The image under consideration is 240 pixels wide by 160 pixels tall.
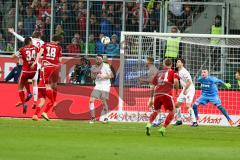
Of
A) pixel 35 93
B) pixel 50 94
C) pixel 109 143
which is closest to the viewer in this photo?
pixel 109 143

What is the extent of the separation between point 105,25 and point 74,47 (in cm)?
142

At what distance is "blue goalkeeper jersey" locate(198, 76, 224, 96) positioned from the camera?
999 inches

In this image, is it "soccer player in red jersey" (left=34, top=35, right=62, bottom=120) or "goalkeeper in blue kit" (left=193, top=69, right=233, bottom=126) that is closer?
"soccer player in red jersey" (left=34, top=35, right=62, bottom=120)

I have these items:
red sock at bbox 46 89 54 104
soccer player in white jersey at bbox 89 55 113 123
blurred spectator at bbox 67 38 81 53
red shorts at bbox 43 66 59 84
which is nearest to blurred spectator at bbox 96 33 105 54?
blurred spectator at bbox 67 38 81 53

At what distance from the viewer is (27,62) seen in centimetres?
2525

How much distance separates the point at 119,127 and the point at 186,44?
5.70m

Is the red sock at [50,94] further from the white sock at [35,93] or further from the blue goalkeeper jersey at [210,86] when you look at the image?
the blue goalkeeper jersey at [210,86]

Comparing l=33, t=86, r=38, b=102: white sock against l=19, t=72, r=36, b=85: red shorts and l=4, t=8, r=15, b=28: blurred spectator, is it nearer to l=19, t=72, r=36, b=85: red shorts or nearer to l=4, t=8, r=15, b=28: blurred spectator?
l=19, t=72, r=36, b=85: red shorts

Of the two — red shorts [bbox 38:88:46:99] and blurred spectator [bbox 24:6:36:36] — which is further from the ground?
blurred spectator [bbox 24:6:36:36]

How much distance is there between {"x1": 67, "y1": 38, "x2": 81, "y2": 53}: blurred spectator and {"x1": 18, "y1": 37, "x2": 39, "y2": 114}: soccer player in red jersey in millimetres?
4586

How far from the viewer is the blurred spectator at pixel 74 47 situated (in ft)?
98.0

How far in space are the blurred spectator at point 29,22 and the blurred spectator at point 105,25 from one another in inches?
111

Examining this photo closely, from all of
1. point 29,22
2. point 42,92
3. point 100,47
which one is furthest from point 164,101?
point 29,22

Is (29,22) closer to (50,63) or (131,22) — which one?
(131,22)
